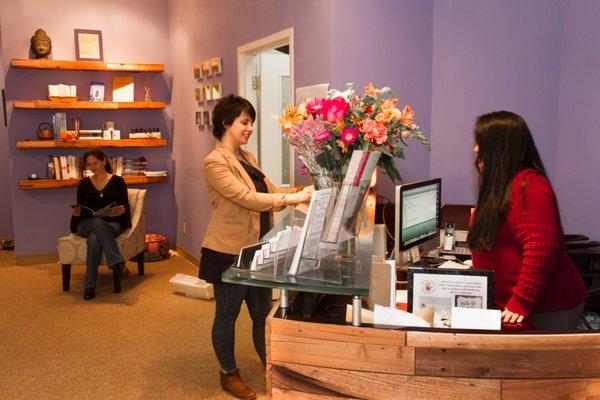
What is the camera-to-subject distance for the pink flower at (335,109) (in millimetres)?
1900

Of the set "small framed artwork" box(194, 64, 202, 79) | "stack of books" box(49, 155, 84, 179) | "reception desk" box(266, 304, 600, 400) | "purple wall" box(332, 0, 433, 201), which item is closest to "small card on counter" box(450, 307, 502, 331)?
"reception desk" box(266, 304, 600, 400)

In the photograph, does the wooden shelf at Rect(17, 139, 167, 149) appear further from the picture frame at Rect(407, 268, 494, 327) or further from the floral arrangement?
the picture frame at Rect(407, 268, 494, 327)

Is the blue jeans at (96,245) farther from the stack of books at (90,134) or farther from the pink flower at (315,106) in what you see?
the pink flower at (315,106)

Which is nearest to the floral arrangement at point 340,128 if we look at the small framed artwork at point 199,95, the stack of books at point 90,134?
the small framed artwork at point 199,95

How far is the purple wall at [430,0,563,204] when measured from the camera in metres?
3.49

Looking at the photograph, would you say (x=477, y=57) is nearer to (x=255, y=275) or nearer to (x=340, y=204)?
(x=340, y=204)

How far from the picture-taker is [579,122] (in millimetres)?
3393

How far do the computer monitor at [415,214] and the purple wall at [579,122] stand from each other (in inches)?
33.9

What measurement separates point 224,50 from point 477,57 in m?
2.44

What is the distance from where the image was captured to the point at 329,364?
148 centimetres

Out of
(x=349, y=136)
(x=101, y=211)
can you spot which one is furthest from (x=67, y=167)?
(x=349, y=136)

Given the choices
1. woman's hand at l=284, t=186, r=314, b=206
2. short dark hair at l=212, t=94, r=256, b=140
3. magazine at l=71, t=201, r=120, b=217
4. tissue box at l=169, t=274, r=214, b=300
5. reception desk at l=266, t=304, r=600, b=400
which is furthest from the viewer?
magazine at l=71, t=201, r=120, b=217

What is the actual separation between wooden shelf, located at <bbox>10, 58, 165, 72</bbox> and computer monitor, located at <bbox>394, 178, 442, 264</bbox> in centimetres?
426

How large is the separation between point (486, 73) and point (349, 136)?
2111 millimetres
